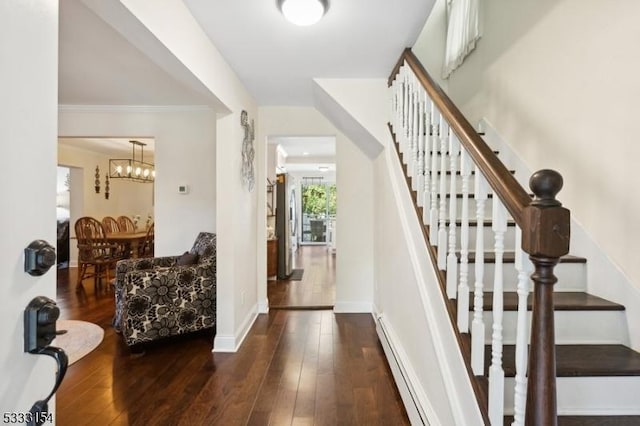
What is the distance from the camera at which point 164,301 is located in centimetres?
276

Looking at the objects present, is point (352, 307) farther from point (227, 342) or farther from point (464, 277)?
point (464, 277)

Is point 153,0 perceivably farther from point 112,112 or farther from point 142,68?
point 112,112

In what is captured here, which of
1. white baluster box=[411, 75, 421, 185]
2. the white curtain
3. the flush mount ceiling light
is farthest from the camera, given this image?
the white curtain

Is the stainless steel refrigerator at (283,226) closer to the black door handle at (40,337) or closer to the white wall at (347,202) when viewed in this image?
the white wall at (347,202)

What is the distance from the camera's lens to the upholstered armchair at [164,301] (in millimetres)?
2646

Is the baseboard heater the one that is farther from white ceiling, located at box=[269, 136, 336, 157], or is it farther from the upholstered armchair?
white ceiling, located at box=[269, 136, 336, 157]

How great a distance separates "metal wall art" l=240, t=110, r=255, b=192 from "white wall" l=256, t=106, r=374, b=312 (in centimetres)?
34

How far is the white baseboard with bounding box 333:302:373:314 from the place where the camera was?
3715mm

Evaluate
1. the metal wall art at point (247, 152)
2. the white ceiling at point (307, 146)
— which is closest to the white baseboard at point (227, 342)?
the metal wall art at point (247, 152)

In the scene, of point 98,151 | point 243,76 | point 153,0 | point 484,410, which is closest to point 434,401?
point 484,410

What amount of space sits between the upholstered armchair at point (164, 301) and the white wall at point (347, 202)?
862 millimetres

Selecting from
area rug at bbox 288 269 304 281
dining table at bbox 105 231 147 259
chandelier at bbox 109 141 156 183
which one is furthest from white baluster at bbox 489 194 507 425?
chandelier at bbox 109 141 156 183

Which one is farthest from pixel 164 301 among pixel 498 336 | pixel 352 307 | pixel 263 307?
pixel 498 336

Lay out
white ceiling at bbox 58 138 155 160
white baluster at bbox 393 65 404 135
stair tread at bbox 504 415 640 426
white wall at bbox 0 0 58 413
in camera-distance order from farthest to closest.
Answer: white ceiling at bbox 58 138 155 160
white baluster at bbox 393 65 404 135
stair tread at bbox 504 415 640 426
white wall at bbox 0 0 58 413
